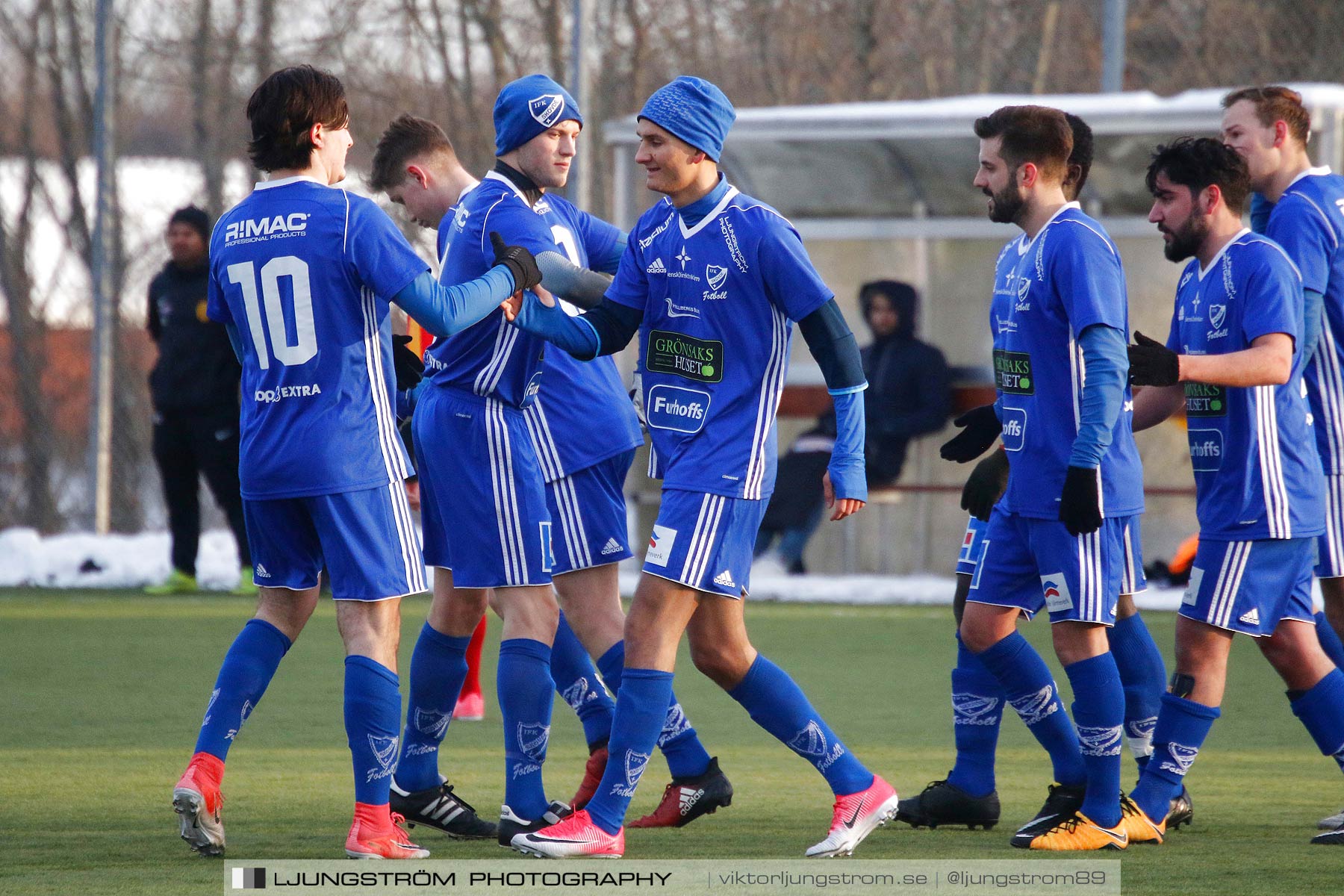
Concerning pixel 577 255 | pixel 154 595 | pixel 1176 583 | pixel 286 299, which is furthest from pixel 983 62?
pixel 286 299

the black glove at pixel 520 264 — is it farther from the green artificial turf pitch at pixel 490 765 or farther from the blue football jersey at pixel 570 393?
the green artificial turf pitch at pixel 490 765

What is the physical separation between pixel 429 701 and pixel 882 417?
700 cm

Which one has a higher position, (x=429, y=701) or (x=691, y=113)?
(x=691, y=113)

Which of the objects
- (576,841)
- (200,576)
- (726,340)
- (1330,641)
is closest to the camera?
(576,841)

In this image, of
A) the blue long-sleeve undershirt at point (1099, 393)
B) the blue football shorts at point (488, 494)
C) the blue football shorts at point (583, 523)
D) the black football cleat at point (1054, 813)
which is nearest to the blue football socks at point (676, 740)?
the blue football shorts at point (583, 523)

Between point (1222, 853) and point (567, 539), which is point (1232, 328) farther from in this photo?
point (567, 539)

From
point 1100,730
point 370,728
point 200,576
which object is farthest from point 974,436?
point 200,576

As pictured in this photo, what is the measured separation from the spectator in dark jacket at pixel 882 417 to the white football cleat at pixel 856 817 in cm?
695

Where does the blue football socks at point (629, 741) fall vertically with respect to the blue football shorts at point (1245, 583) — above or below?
below

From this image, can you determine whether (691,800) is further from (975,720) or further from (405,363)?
(405,363)

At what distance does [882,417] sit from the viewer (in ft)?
37.7

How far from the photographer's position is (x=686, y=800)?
191 inches

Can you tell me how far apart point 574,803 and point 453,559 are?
790 mm

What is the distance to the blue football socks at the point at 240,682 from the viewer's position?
438 centimetres
